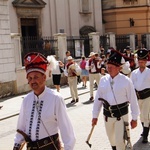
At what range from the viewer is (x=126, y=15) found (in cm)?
3344

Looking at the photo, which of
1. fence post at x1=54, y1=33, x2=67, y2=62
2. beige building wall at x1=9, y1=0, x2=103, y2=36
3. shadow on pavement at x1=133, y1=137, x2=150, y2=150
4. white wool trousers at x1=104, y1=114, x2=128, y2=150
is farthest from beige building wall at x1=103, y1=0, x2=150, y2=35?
white wool trousers at x1=104, y1=114, x2=128, y2=150

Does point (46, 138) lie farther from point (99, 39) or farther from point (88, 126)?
point (99, 39)

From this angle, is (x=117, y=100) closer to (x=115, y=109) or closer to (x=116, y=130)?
(x=115, y=109)

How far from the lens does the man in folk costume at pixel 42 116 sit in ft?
13.4

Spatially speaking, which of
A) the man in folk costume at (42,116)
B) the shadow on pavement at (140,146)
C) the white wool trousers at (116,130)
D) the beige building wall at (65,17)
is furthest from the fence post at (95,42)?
Answer: the man in folk costume at (42,116)

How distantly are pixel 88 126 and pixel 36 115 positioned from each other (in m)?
6.02

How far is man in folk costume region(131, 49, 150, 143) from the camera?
7977mm

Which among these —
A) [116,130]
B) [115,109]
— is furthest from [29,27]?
[116,130]

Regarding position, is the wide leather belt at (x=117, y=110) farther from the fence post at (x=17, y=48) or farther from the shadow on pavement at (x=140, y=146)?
the fence post at (x=17, y=48)

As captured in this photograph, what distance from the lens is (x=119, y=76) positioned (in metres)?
6.21

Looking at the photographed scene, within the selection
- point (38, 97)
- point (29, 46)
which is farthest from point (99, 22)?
point (38, 97)

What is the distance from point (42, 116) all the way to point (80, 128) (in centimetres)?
580

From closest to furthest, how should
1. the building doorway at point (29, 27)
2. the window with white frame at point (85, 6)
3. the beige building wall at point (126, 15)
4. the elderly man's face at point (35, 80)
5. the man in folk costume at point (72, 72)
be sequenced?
the elderly man's face at point (35, 80) < the man in folk costume at point (72, 72) < the building doorway at point (29, 27) < the window with white frame at point (85, 6) < the beige building wall at point (126, 15)

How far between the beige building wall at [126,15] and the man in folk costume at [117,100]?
89.6ft
